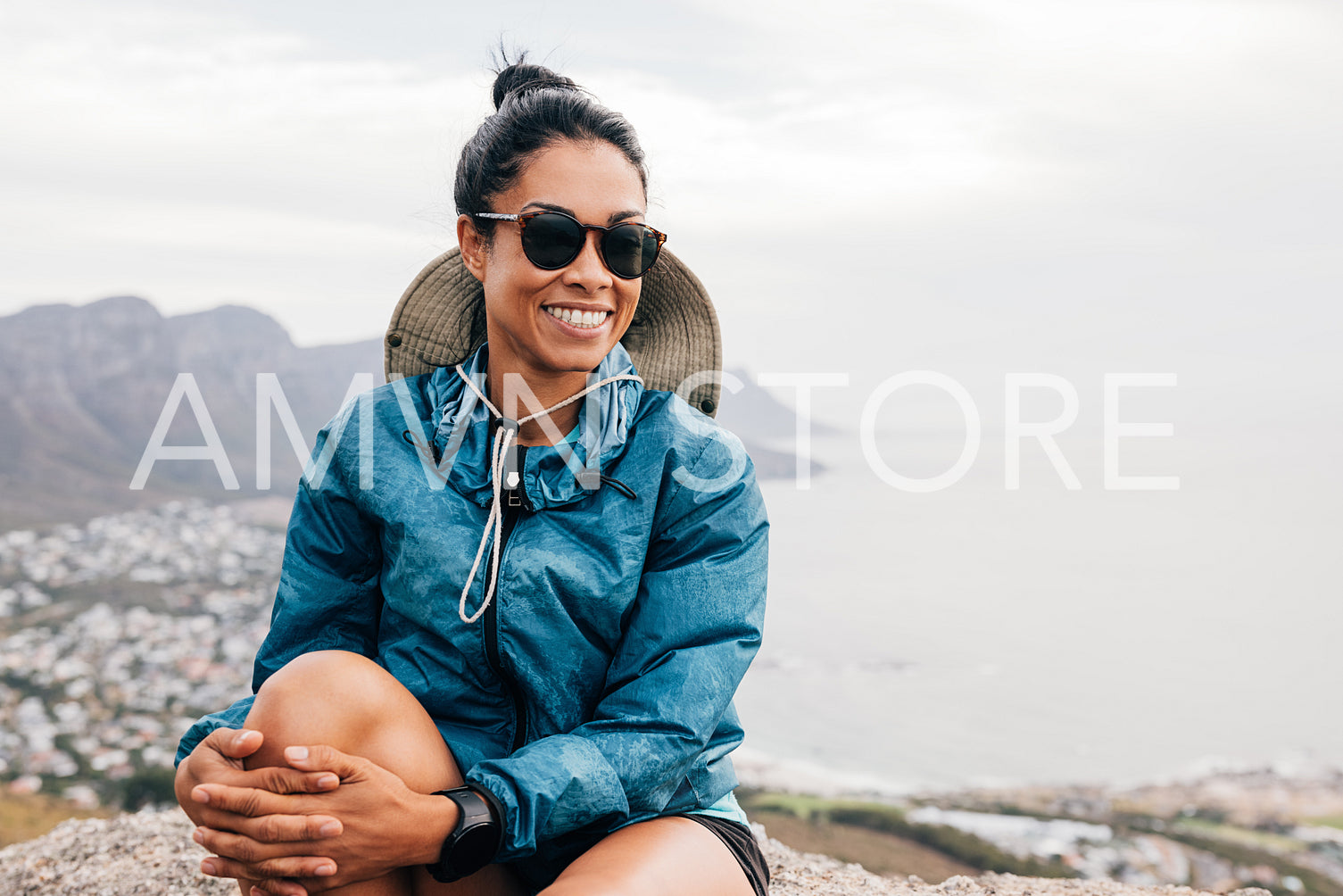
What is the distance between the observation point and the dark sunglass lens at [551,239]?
2.45m

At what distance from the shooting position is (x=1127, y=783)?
29.9 metres

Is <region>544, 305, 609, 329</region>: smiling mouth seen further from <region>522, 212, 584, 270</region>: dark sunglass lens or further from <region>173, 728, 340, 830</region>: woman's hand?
<region>173, 728, 340, 830</region>: woman's hand

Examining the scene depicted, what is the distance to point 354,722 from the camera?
214cm

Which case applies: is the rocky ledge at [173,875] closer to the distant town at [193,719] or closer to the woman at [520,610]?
the distant town at [193,719]

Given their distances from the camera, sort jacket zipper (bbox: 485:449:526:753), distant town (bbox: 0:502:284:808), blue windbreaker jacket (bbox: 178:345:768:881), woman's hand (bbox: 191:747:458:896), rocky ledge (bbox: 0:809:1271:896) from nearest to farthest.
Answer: woman's hand (bbox: 191:747:458:896)
blue windbreaker jacket (bbox: 178:345:768:881)
jacket zipper (bbox: 485:449:526:753)
rocky ledge (bbox: 0:809:1271:896)
distant town (bbox: 0:502:284:808)

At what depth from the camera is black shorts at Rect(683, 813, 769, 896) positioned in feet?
7.84

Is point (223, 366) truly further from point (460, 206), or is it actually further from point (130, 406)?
point (460, 206)

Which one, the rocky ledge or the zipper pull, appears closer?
the zipper pull

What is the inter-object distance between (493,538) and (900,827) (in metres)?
16.5

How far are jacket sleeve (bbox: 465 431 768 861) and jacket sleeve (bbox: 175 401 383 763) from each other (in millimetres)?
642

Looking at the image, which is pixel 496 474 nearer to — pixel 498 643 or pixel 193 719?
pixel 498 643

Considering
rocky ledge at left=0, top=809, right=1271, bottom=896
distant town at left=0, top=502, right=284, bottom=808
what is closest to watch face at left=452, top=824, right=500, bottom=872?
rocky ledge at left=0, top=809, right=1271, bottom=896

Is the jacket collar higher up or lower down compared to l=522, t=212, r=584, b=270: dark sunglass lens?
lower down

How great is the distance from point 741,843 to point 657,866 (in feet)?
1.14
